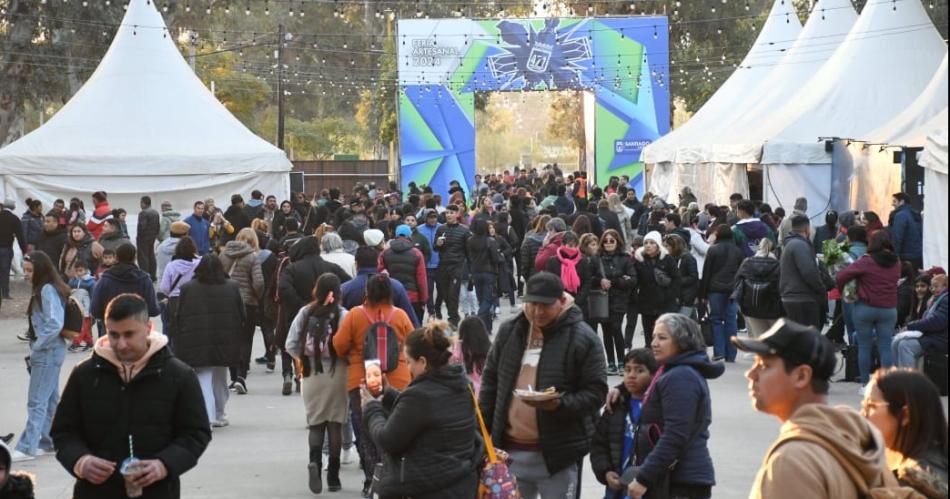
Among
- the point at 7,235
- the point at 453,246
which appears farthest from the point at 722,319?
the point at 7,235

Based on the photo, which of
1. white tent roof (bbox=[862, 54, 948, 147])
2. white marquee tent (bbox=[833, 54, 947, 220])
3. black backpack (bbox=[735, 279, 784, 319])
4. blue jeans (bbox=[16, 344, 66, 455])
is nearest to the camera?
blue jeans (bbox=[16, 344, 66, 455])

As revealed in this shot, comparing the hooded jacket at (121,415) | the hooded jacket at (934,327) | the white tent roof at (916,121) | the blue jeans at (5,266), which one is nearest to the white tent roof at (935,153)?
the white tent roof at (916,121)

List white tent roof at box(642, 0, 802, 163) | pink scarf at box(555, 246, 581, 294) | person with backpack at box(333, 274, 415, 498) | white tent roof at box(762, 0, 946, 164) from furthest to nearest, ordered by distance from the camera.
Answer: white tent roof at box(642, 0, 802, 163) < white tent roof at box(762, 0, 946, 164) < pink scarf at box(555, 246, 581, 294) < person with backpack at box(333, 274, 415, 498)

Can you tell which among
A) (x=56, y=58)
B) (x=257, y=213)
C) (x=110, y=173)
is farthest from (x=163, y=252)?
(x=56, y=58)

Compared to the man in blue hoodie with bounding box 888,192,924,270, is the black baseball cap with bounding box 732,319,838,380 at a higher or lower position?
higher

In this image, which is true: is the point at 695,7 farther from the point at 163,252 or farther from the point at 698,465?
the point at 698,465

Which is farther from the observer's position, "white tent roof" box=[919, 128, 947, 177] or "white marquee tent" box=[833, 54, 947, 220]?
"white marquee tent" box=[833, 54, 947, 220]

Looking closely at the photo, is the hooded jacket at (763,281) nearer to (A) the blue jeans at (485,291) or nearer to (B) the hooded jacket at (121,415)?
(A) the blue jeans at (485,291)

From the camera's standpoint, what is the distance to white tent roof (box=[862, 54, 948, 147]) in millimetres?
19031

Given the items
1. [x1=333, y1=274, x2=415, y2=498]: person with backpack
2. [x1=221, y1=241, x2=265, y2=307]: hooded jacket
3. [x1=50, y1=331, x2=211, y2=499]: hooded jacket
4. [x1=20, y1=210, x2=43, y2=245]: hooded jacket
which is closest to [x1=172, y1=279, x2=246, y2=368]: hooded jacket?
[x1=221, y1=241, x2=265, y2=307]: hooded jacket

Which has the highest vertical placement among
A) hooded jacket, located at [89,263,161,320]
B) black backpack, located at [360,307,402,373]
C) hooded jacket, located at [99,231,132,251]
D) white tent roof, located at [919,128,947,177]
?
white tent roof, located at [919,128,947,177]

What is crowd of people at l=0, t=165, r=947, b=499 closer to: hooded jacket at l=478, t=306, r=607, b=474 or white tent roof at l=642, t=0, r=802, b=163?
hooded jacket at l=478, t=306, r=607, b=474

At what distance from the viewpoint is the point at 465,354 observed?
7.89 m

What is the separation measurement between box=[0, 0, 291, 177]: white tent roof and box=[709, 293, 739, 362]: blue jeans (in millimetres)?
15502
